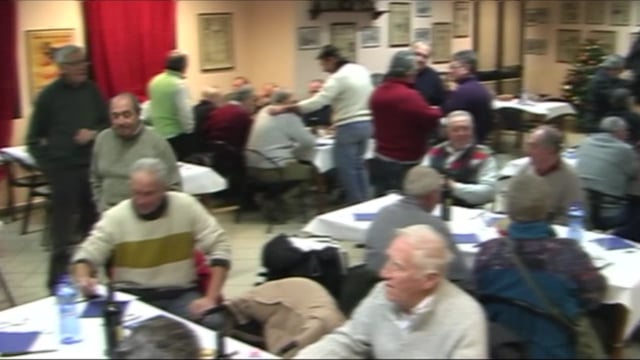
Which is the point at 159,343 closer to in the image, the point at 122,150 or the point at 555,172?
the point at 122,150

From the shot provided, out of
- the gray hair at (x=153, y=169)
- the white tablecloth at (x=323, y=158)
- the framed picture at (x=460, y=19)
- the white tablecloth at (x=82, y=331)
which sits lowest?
the white tablecloth at (x=323, y=158)

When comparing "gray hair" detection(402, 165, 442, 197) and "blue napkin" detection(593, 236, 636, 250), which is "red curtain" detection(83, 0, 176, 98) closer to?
"gray hair" detection(402, 165, 442, 197)

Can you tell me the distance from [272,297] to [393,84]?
3081 millimetres

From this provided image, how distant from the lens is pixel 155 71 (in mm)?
8789

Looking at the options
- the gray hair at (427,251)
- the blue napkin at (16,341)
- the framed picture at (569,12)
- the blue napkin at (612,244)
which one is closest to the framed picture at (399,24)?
the framed picture at (569,12)

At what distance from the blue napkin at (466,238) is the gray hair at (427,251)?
1681 mm

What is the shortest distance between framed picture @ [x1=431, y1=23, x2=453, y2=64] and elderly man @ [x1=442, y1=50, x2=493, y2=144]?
3990 millimetres

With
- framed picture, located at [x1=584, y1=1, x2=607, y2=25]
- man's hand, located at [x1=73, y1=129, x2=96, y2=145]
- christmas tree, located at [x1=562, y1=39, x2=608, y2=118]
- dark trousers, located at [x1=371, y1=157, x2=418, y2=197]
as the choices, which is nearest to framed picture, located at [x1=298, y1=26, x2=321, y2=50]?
dark trousers, located at [x1=371, y1=157, x2=418, y2=197]

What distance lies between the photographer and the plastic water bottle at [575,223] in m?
4.35

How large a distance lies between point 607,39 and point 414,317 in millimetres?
10737

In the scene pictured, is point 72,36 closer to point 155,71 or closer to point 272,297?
point 155,71

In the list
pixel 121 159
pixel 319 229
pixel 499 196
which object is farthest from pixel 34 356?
pixel 499 196

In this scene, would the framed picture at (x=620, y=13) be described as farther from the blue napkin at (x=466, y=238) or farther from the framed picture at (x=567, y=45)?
the blue napkin at (x=466, y=238)

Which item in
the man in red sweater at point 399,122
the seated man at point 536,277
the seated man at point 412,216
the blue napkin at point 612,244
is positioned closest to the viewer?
the seated man at point 536,277
